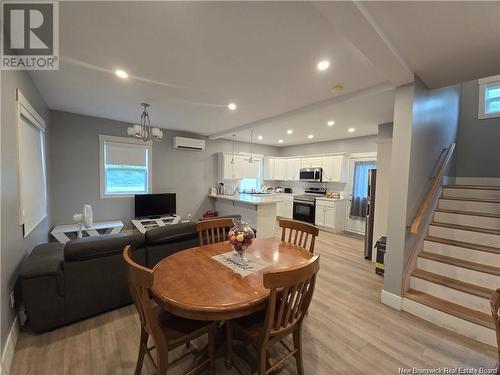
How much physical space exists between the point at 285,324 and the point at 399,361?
46.6 inches

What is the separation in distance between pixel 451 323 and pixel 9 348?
399 cm

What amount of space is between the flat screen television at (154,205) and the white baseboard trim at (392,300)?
4.57 m

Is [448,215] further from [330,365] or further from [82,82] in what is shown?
[82,82]

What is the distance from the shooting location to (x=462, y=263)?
2.50m

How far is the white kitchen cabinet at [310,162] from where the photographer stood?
660 cm

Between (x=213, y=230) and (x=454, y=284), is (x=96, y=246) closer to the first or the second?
(x=213, y=230)

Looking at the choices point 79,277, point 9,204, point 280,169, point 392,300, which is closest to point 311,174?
point 280,169

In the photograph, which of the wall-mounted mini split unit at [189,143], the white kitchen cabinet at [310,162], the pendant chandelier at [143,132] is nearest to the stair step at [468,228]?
the white kitchen cabinet at [310,162]

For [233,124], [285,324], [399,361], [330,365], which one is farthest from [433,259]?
[233,124]

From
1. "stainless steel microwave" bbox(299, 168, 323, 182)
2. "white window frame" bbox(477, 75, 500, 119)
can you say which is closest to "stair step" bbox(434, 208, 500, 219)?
"white window frame" bbox(477, 75, 500, 119)

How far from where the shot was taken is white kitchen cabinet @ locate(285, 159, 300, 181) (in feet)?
23.5

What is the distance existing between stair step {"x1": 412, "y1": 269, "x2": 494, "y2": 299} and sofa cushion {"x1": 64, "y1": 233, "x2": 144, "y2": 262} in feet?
11.2

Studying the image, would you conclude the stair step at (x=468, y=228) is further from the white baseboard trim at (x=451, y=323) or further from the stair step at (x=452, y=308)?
the white baseboard trim at (x=451, y=323)

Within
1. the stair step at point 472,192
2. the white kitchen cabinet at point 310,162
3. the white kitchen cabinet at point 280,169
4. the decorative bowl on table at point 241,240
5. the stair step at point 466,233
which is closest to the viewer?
the decorative bowl on table at point 241,240
